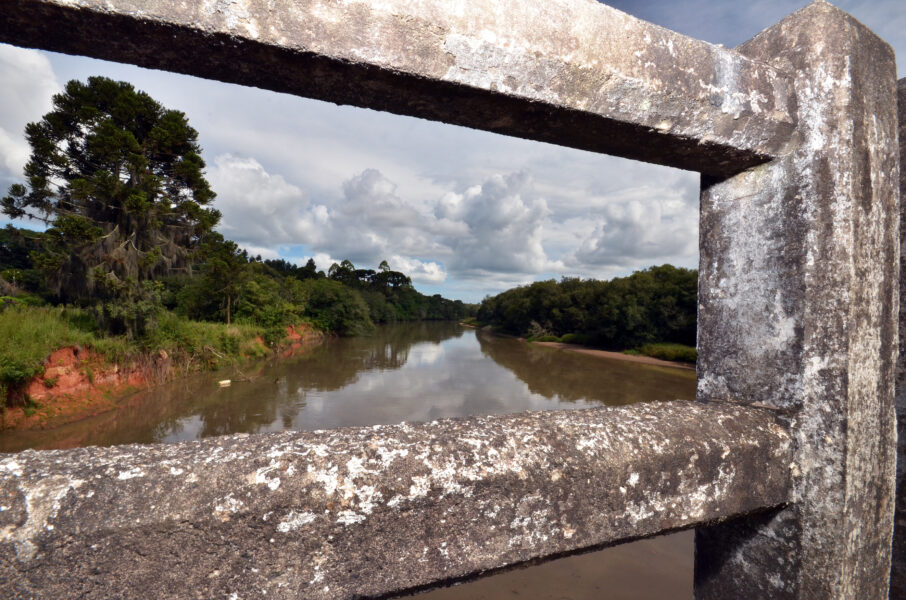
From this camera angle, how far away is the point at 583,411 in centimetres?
130

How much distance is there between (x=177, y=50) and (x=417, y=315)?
91795mm

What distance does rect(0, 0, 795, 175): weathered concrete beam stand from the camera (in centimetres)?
91

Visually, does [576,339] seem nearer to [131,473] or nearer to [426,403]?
[426,403]

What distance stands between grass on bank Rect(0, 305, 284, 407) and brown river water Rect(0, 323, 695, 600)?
1.17 m

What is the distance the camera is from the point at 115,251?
14.2m

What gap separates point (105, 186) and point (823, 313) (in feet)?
59.9

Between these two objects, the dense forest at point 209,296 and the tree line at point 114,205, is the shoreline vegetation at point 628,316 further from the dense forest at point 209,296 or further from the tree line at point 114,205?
the tree line at point 114,205

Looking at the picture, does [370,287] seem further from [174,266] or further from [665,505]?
[665,505]

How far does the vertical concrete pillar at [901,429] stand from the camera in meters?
1.67

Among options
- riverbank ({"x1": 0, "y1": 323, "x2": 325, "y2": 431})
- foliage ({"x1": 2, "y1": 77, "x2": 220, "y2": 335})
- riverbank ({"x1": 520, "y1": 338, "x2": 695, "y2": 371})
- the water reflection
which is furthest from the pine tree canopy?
riverbank ({"x1": 520, "y1": 338, "x2": 695, "y2": 371})

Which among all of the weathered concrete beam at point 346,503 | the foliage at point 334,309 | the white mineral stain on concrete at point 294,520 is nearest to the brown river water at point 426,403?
the weathered concrete beam at point 346,503

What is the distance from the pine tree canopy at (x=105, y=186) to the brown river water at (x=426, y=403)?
463 cm

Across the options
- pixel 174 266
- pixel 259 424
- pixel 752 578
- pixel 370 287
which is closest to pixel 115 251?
pixel 174 266

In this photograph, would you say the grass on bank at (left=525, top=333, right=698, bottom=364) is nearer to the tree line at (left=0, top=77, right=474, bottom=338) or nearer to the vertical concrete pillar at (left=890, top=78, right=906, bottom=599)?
the vertical concrete pillar at (left=890, top=78, right=906, bottom=599)
